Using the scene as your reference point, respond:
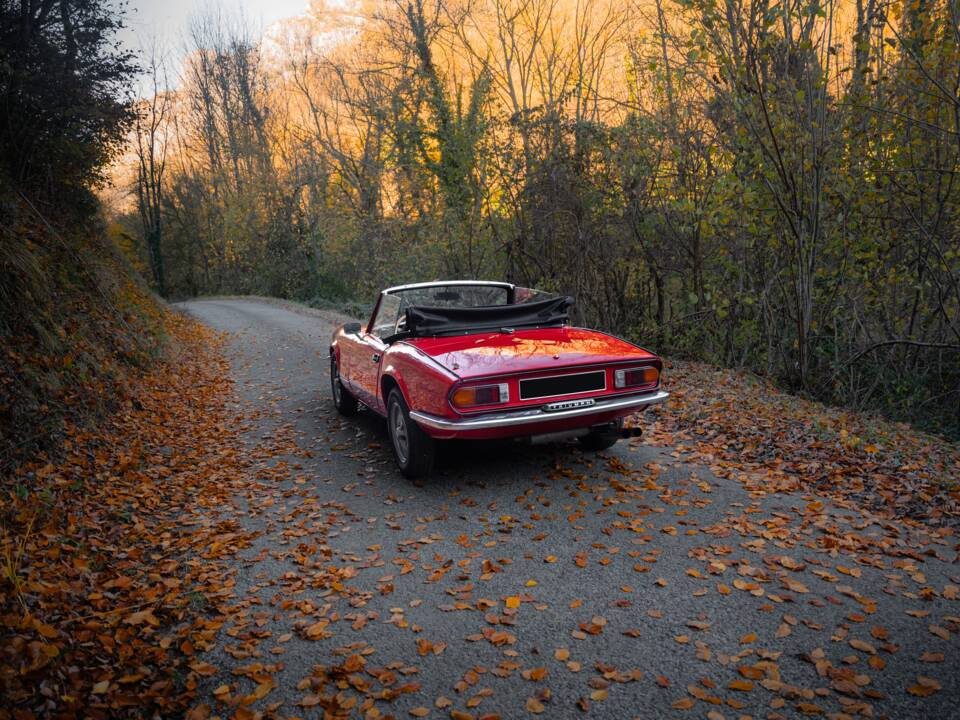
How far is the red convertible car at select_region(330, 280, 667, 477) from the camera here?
193 inches

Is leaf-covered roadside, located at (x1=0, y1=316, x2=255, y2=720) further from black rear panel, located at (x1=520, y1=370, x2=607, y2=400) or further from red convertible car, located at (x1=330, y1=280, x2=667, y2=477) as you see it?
black rear panel, located at (x1=520, y1=370, x2=607, y2=400)

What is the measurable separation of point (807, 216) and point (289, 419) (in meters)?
7.20

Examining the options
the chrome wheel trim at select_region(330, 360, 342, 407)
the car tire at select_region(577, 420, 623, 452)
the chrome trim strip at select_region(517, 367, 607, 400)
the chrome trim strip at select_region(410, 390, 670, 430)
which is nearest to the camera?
the chrome trim strip at select_region(410, 390, 670, 430)

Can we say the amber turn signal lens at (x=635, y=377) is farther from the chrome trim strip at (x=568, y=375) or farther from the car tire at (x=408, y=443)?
the car tire at (x=408, y=443)

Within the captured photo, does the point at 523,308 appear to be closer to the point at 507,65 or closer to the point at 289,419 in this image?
the point at 289,419

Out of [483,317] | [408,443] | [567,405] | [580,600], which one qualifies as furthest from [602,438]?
[580,600]

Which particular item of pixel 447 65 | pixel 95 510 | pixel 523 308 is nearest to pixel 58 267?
pixel 95 510

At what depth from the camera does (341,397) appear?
8.13 m

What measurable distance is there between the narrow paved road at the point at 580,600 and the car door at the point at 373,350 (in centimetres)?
100

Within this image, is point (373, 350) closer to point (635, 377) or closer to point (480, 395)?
point (480, 395)

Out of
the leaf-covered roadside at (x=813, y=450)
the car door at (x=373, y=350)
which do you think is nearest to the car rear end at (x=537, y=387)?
the car door at (x=373, y=350)

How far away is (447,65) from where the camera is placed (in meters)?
21.1

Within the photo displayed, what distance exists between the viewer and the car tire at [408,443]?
536 centimetres

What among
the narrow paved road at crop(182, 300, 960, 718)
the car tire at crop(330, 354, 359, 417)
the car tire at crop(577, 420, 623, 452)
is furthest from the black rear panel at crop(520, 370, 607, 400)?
the car tire at crop(330, 354, 359, 417)
